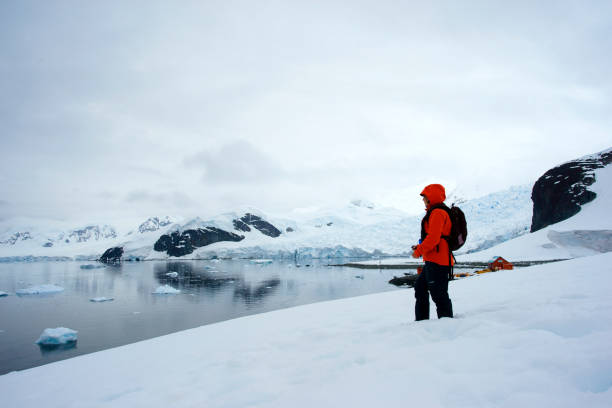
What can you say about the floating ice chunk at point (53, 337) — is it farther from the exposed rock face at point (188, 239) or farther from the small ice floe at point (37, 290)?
the exposed rock face at point (188, 239)

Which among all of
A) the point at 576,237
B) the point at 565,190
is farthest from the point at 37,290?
the point at 565,190

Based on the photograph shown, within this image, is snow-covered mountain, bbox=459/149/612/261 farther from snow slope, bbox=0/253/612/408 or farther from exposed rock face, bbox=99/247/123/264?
exposed rock face, bbox=99/247/123/264

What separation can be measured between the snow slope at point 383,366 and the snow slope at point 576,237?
39577mm

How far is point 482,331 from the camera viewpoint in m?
3.48

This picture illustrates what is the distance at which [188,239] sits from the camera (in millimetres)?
137875

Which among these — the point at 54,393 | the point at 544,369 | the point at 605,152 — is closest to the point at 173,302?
the point at 54,393

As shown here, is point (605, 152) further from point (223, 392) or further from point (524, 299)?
point (223, 392)

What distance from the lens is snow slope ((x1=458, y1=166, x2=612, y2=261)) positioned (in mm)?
36281

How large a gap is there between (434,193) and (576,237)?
146 feet

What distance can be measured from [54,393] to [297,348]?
3.31 m

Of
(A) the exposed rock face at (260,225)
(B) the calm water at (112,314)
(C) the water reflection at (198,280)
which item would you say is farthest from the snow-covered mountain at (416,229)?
(C) the water reflection at (198,280)

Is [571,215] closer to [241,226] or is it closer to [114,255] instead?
[241,226]

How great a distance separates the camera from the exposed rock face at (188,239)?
5340 inches

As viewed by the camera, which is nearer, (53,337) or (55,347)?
(55,347)
